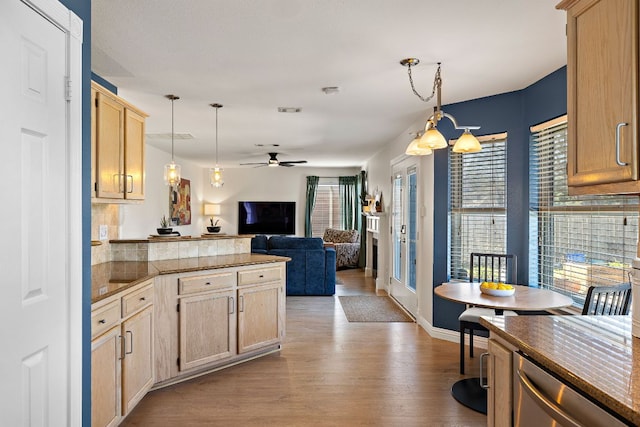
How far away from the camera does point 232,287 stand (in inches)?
150

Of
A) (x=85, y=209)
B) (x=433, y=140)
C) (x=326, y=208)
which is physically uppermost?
(x=433, y=140)

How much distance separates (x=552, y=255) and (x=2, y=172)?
3772 mm

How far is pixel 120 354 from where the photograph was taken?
269 cm

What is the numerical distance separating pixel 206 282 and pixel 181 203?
20.1 feet

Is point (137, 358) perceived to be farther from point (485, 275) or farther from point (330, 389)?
point (485, 275)

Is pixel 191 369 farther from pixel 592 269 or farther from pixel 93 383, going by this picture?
pixel 592 269

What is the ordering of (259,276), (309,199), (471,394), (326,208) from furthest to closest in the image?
(326,208) < (309,199) < (259,276) < (471,394)

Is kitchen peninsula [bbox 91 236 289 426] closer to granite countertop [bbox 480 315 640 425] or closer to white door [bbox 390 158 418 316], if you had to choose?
granite countertop [bbox 480 315 640 425]

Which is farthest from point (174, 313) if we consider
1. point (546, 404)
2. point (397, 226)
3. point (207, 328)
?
point (397, 226)

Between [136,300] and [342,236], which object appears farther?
[342,236]

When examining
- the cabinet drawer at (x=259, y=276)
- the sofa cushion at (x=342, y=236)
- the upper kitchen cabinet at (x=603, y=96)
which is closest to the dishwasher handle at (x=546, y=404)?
the upper kitchen cabinet at (x=603, y=96)

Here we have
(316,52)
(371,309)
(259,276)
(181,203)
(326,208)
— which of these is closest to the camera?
(316,52)

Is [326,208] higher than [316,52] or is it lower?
lower

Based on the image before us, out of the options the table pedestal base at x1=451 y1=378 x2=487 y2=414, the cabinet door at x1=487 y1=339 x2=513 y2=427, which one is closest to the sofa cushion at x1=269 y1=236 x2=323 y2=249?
the table pedestal base at x1=451 y1=378 x2=487 y2=414
